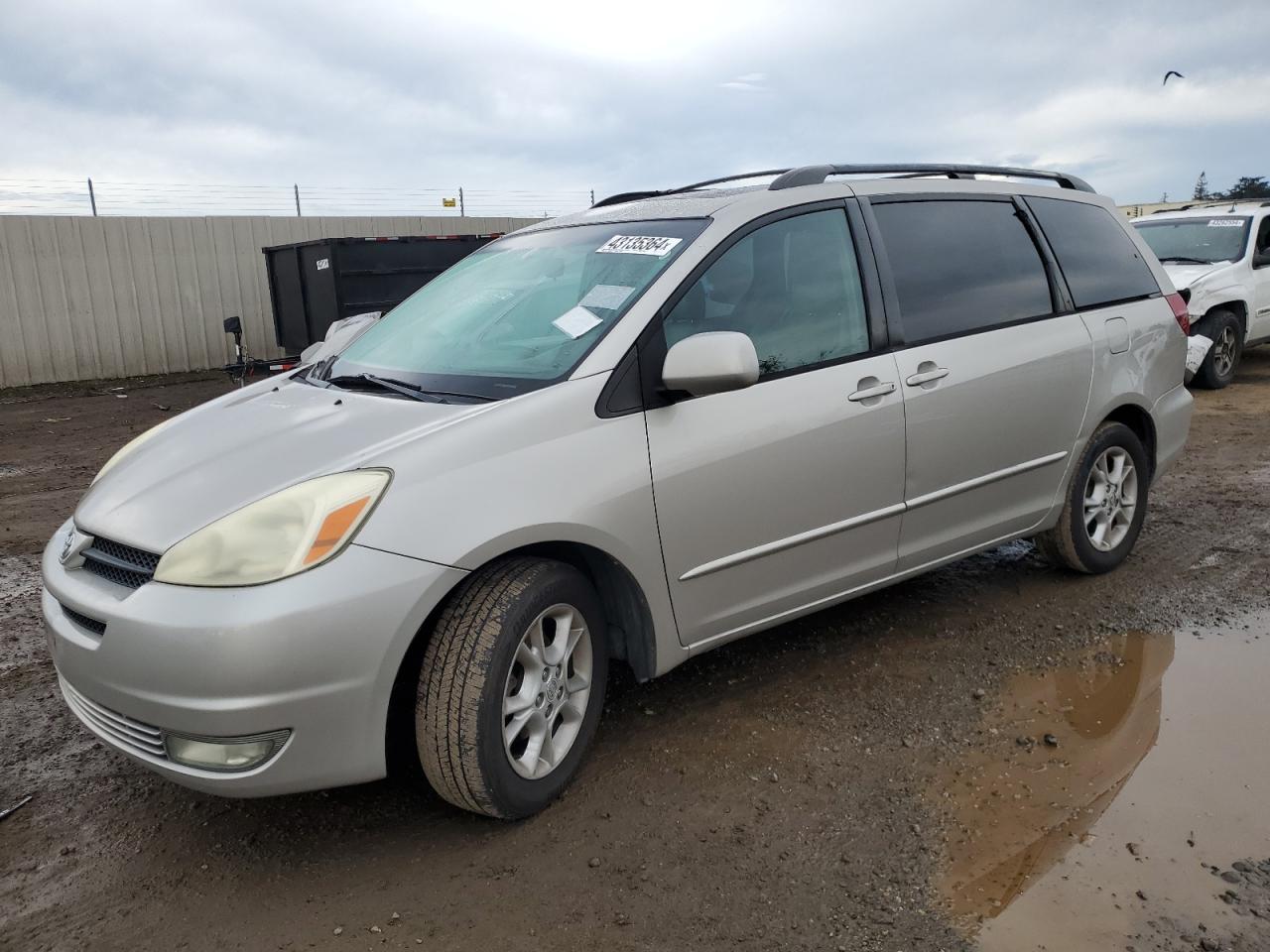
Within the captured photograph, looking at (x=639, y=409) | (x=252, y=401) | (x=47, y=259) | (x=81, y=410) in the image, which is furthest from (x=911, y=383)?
(x=47, y=259)

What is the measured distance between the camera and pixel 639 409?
2.93 m

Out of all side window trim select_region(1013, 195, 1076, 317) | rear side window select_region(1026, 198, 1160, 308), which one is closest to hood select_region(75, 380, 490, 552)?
side window trim select_region(1013, 195, 1076, 317)

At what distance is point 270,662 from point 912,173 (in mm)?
3059

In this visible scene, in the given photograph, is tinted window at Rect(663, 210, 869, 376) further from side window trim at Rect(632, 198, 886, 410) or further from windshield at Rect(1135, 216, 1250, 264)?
windshield at Rect(1135, 216, 1250, 264)

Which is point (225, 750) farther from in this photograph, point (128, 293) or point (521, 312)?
point (128, 293)

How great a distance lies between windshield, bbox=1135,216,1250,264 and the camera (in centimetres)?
1039

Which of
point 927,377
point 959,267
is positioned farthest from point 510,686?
point 959,267

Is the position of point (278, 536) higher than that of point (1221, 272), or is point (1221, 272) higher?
point (1221, 272)

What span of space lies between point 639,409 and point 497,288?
100cm

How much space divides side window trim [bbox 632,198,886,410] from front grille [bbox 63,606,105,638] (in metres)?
1.54

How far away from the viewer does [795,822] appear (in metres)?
2.77

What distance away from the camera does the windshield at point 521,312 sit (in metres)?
3.05

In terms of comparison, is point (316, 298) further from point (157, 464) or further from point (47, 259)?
point (157, 464)

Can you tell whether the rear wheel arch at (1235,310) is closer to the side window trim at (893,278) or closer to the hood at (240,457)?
the side window trim at (893,278)
